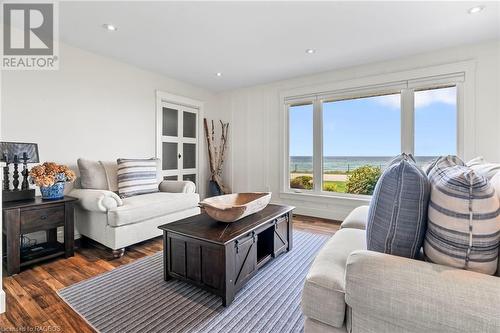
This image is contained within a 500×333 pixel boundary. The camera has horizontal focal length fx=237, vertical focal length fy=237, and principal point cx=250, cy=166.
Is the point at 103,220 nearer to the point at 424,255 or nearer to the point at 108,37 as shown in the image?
the point at 108,37

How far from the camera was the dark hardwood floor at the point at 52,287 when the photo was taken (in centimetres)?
139

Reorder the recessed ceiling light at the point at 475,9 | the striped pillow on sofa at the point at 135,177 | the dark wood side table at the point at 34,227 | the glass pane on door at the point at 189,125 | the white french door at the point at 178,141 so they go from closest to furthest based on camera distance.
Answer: the dark wood side table at the point at 34,227 < the recessed ceiling light at the point at 475,9 < the striped pillow on sofa at the point at 135,177 < the white french door at the point at 178,141 < the glass pane on door at the point at 189,125

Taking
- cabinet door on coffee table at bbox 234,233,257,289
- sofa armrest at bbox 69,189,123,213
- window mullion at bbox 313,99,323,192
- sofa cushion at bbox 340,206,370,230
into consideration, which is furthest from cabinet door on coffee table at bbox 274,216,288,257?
window mullion at bbox 313,99,323,192

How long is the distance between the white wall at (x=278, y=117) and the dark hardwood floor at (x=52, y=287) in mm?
2226

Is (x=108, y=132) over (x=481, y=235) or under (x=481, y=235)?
over

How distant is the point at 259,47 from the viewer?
288cm

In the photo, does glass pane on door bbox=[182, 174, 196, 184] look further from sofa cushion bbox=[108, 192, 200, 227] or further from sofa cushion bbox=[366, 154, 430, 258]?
sofa cushion bbox=[366, 154, 430, 258]

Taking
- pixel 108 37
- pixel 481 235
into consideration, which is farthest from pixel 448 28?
pixel 108 37

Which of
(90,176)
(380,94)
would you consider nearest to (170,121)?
(90,176)

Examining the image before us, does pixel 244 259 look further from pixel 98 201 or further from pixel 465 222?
pixel 98 201

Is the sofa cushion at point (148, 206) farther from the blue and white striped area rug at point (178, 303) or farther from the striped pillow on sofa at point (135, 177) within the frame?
the blue and white striped area rug at point (178, 303)

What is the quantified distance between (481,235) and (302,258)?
1672mm

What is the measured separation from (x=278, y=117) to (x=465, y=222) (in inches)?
139

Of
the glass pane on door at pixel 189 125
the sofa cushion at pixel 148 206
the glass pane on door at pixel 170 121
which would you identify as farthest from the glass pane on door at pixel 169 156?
the sofa cushion at pixel 148 206
